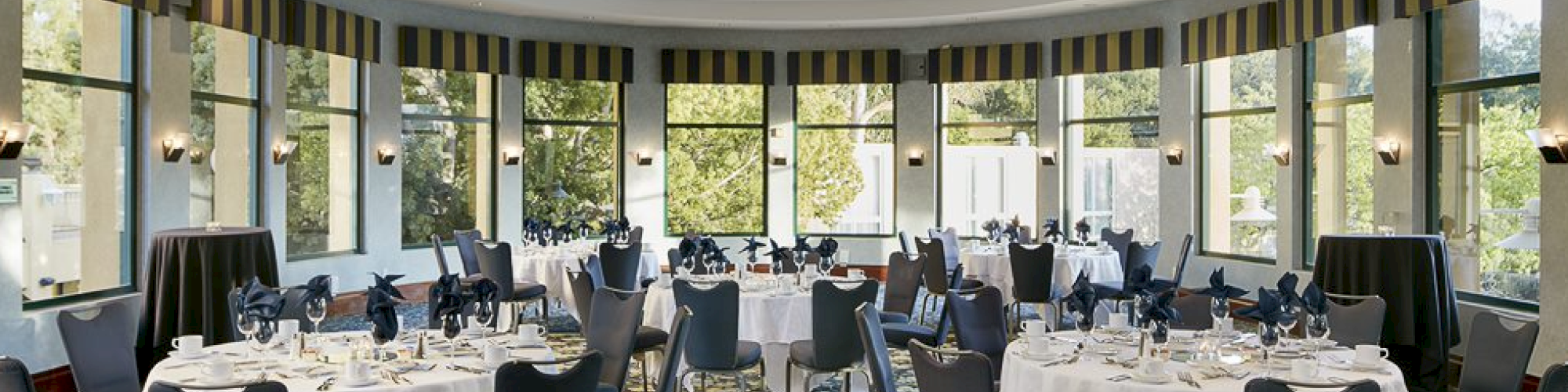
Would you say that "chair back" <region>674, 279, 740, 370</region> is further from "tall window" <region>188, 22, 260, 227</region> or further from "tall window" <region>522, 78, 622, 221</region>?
"tall window" <region>522, 78, 622, 221</region>

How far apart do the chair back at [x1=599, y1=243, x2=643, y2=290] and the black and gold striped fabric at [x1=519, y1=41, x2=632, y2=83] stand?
5.00 meters

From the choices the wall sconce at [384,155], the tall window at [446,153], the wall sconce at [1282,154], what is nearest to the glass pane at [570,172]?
the tall window at [446,153]

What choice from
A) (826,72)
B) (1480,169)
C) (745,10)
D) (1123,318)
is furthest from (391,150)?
Answer: (1480,169)

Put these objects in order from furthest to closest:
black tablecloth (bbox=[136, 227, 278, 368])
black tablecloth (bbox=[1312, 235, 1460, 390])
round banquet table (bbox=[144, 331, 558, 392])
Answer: black tablecloth (bbox=[136, 227, 278, 368])
black tablecloth (bbox=[1312, 235, 1460, 390])
round banquet table (bbox=[144, 331, 558, 392])

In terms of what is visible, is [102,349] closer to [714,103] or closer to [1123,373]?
[1123,373]

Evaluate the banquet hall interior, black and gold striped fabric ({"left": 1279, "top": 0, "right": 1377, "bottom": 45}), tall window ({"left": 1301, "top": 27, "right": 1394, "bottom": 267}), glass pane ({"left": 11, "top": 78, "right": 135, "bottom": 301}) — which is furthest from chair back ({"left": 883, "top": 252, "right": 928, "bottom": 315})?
glass pane ({"left": 11, "top": 78, "right": 135, "bottom": 301})

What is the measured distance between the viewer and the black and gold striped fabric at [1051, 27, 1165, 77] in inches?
506

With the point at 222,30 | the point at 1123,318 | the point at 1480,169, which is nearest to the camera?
the point at 1123,318

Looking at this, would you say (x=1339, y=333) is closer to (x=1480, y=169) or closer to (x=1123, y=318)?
(x=1123, y=318)

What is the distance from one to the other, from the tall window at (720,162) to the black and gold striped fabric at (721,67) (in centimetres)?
23

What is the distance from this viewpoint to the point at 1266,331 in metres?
4.81

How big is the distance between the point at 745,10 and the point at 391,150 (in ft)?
14.3

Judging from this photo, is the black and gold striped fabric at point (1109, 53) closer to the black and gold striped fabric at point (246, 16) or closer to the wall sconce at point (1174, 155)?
the wall sconce at point (1174, 155)

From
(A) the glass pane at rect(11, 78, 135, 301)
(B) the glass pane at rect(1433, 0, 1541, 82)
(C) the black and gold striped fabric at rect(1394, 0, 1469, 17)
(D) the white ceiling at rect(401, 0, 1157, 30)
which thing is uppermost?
(D) the white ceiling at rect(401, 0, 1157, 30)
